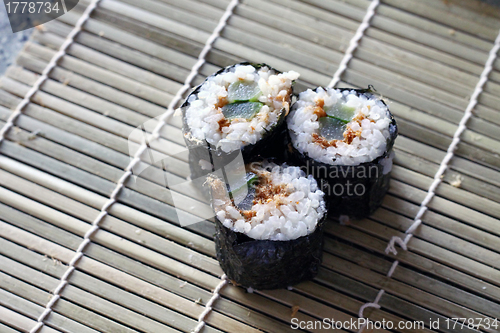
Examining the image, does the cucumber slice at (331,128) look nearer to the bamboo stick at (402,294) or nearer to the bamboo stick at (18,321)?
the bamboo stick at (402,294)

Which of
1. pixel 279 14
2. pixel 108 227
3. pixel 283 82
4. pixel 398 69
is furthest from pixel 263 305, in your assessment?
pixel 279 14

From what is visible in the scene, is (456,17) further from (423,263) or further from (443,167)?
(423,263)

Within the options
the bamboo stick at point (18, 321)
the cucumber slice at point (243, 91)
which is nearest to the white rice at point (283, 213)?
the cucumber slice at point (243, 91)

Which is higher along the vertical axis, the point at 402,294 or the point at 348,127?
the point at 348,127

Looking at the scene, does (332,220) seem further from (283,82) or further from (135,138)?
(135,138)

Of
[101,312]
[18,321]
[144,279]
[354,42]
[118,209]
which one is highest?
[354,42]

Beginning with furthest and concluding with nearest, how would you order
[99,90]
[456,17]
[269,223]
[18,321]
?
[456,17]
[99,90]
[18,321]
[269,223]

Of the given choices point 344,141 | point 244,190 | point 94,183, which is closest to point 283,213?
point 244,190
